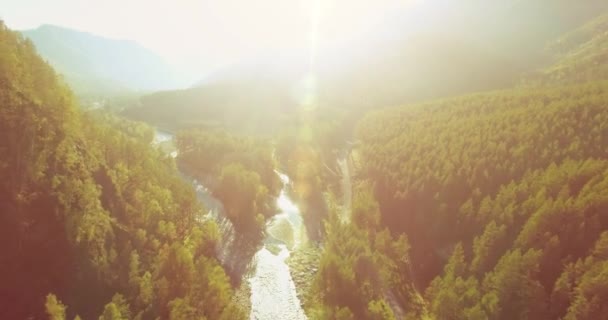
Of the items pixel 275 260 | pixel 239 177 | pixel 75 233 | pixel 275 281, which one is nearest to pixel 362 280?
pixel 275 281

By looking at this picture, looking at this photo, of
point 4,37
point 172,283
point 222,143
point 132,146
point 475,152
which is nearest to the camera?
point 172,283

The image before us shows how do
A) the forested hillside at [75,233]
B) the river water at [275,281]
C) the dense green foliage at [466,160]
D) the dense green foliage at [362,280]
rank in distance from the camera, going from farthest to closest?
the dense green foliage at [466,160], the river water at [275,281], the dense green foliage at [362,280], the forested hillside at [75,233]

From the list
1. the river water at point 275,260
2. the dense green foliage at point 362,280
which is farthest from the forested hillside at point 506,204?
the river water at point 275,260

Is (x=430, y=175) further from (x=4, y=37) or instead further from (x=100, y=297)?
(x=4, y=37)

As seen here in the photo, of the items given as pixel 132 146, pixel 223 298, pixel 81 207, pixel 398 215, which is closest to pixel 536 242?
pixel 398 215

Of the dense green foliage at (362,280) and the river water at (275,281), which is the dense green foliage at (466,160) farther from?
the river water at (275,281)

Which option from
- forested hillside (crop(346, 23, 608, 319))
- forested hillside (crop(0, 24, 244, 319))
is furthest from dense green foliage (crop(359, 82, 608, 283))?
forested hillside (crop(0, 24, 244, 319))

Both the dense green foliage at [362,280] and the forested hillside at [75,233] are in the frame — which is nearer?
the forested hillside at [75,233]
